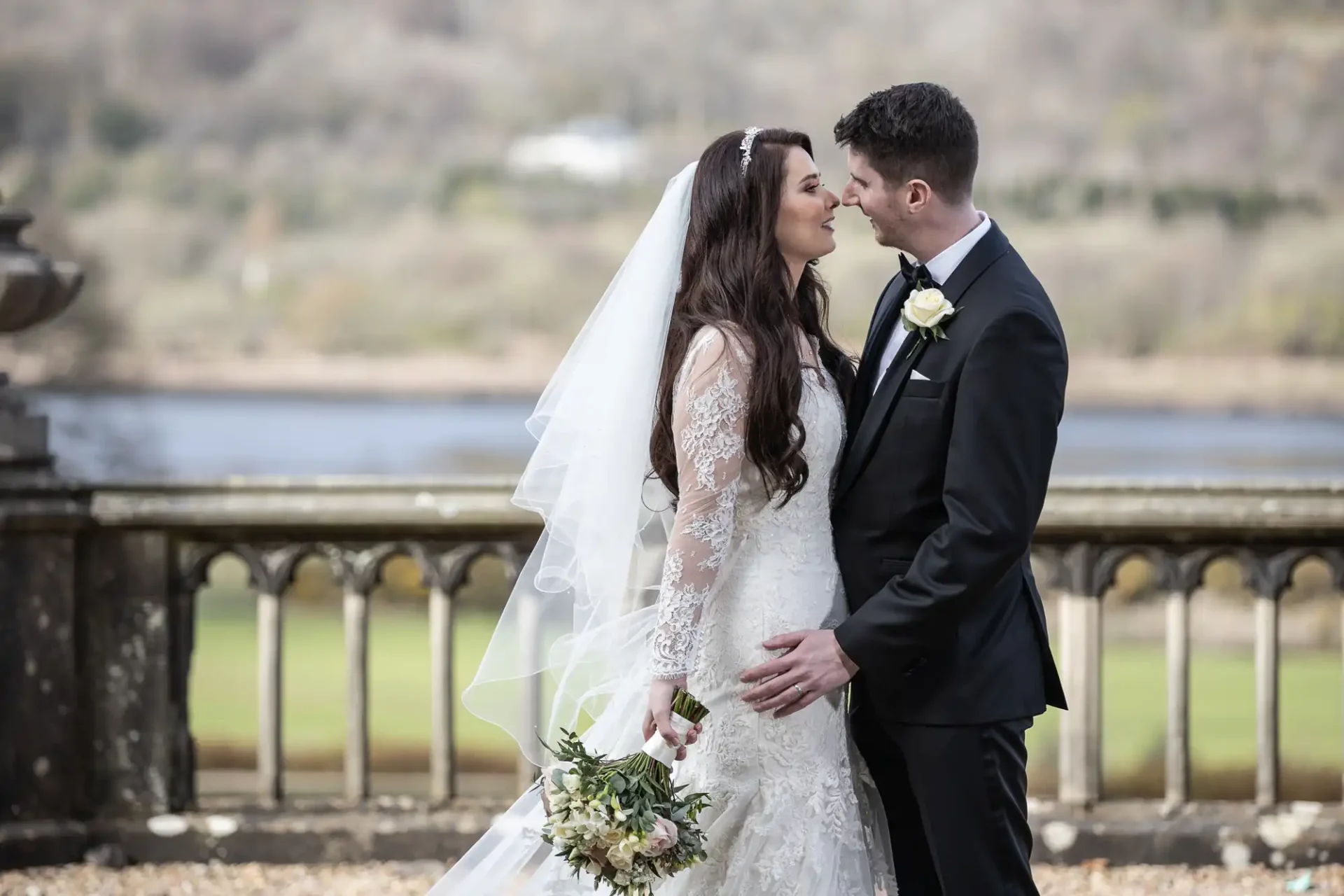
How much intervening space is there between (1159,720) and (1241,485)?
4.97m

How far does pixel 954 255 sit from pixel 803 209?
23cm

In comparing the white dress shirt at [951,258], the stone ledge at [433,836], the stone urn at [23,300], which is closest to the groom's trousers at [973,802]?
the white dress shirt at [951,258]

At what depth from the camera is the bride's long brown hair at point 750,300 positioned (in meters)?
2.00

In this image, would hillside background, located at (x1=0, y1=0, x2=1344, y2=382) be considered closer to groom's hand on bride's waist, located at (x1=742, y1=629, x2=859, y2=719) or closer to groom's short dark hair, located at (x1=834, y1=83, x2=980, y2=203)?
groom's short dark hair, located at (x1=834, y1=83, x2=980, y2=203)

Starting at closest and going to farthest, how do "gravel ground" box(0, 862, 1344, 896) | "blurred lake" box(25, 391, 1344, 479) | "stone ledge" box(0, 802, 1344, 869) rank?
"gravel ground" box(0, 862, 1344, 896), "stone ledge" box(0, 802, 1344, 869), "blurred lake" box(25, 391, 1344, 479)

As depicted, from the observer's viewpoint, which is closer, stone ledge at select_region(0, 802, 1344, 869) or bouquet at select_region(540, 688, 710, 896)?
bouquet at select_region(540, 688, 710, 896)

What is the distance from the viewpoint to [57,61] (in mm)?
8883

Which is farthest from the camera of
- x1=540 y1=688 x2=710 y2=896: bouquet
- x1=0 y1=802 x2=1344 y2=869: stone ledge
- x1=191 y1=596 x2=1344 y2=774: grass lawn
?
x1=191 y1=596 x2=1344 y2=774: grass lawn

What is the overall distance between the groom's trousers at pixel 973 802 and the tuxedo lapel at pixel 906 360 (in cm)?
40

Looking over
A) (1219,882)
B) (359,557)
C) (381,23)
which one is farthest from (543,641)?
(381,23)

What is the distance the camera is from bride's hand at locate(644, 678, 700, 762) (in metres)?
1.92

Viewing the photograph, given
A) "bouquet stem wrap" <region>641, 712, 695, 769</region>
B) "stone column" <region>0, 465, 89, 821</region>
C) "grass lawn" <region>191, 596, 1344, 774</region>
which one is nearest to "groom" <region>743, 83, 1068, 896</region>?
"bouquet stem wrap" <region>641, 712, 695, 769</region>

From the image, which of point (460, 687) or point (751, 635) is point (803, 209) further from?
point (460, 687)

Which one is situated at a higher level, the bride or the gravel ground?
the bride
